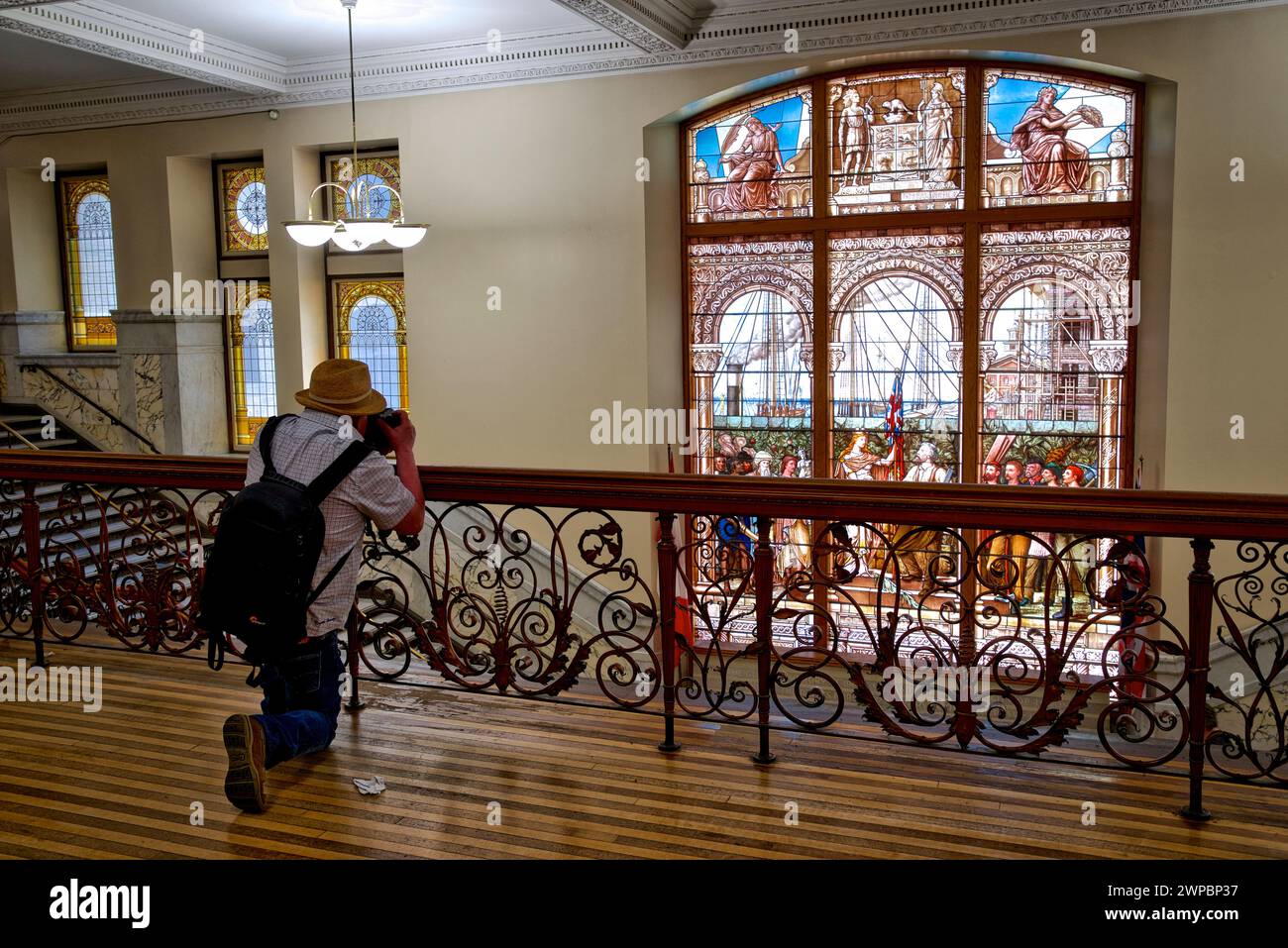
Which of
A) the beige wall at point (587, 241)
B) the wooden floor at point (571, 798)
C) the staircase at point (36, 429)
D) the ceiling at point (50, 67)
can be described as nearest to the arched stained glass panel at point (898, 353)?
the beige wall at point (587, 241)

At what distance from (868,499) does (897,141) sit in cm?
491

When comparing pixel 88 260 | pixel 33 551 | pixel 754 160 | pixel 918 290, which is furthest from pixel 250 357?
pixel 918 290

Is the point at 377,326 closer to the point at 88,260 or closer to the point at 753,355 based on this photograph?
the point at 88,260

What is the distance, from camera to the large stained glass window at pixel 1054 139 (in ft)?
23.3

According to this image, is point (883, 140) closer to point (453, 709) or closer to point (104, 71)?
point (453, 709)

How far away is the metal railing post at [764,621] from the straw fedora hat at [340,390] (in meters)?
1.24

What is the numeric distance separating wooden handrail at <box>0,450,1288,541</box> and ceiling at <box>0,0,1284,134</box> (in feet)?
12.1

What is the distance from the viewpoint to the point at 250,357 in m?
9.58

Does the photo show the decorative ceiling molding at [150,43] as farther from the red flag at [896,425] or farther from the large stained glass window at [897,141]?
the red flag at [896,425]

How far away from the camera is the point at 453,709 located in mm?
4059

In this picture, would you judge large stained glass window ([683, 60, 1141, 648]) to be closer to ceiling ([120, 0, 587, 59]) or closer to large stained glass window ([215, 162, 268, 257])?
ceiling ([120, 0, 587, 59])
